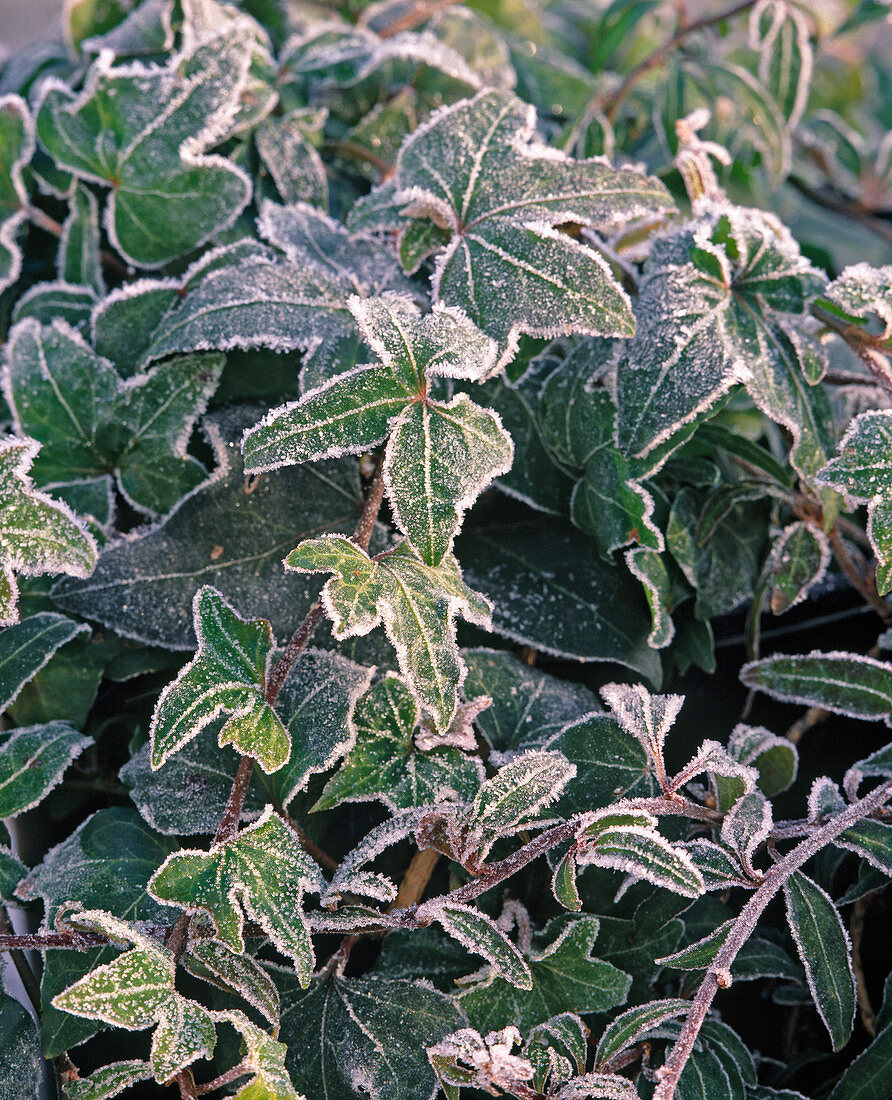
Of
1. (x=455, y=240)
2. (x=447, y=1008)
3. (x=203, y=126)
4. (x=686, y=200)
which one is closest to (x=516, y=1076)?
(x=447, y=1008)

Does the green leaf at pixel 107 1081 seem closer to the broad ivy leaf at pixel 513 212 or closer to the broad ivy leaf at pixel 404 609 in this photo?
the broad ivy leaf at pixel 404 609

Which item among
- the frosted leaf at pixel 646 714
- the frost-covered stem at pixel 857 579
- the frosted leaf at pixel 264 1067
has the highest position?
the frost-covered stem at pixel 857 579

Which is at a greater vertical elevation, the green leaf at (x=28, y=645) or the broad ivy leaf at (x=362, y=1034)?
the green leaf at (x=28, y=645)

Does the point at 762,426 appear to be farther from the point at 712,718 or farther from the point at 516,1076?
the point at 516,1076

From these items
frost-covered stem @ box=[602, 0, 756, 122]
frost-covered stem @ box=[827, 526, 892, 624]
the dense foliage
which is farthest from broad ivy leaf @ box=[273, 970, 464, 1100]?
frost-covered stem @ box=[602, 0, 756, 122]

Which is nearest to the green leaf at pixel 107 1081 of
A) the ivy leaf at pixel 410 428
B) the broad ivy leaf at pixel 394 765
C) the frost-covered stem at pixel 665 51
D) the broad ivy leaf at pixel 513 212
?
the broad ivy leaf at pixel 394 765
